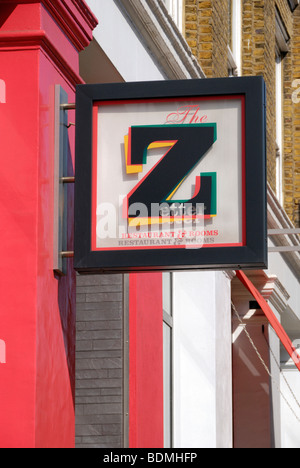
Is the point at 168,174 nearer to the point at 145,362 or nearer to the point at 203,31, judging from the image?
the point at 145,362

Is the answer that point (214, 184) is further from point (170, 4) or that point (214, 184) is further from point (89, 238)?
point (170, 4)

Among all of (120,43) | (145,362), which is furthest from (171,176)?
(145,362)

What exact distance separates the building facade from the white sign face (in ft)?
1.12

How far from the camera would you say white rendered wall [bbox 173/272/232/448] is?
13.2 meters

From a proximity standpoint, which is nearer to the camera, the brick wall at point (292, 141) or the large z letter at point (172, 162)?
the large z letter at point (172, 162)

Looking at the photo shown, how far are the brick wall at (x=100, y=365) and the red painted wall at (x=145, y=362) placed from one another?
0.15m

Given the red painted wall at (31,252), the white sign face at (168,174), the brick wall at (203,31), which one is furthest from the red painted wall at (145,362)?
the brick wall at (203,31)

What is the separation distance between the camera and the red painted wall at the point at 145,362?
9.66m

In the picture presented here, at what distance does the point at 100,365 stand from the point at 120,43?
112 inches

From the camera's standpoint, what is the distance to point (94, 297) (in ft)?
32.1

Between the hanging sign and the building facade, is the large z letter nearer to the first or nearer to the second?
the hanging sign

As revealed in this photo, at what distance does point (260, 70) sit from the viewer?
63.0 ft
